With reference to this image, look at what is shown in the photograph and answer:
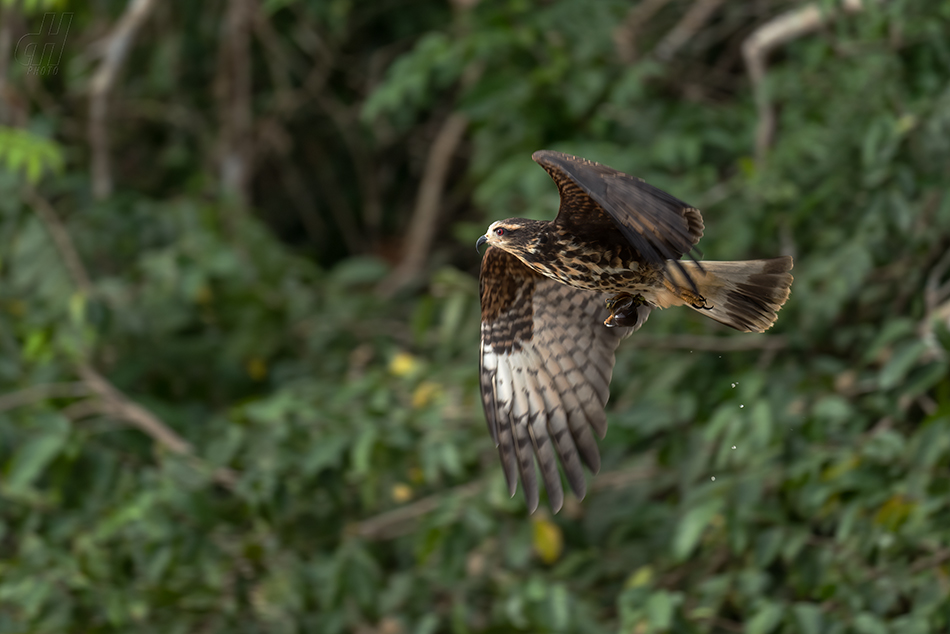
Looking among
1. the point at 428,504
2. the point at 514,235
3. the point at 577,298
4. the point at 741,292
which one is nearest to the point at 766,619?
the point at 741,292

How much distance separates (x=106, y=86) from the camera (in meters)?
7.29

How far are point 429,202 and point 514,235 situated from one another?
4455mm

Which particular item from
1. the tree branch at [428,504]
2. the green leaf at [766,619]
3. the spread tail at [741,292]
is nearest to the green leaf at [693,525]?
the green leaf at [766,619]

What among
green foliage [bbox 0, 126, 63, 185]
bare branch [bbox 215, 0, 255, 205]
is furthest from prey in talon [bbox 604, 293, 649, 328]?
bare branch [bbox 215, 0, 255, 205]

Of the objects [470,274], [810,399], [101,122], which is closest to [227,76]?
[101,122]

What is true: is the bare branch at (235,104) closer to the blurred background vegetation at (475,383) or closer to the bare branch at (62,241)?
the blurred background vegetation at (475,383)

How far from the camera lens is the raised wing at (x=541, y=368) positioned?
389 centimetres

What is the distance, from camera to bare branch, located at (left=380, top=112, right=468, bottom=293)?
7.89 m

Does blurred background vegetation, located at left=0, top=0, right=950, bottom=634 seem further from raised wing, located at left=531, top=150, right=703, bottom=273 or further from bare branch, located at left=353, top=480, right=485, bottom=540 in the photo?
raised wing, located at left=531, top=150, right=703, bottom=273

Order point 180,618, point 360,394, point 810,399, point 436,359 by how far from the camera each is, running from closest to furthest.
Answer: point 810,399 < point 180,618 < point 360,394 < point 436,359

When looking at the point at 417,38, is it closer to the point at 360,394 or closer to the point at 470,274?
the point at 470,274

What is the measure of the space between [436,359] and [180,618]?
1.91 m

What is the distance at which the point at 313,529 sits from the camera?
5336 mm

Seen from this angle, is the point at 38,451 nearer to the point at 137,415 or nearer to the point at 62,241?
the point at 137,415
